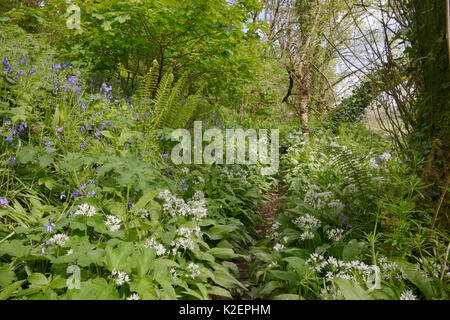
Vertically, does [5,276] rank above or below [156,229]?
below

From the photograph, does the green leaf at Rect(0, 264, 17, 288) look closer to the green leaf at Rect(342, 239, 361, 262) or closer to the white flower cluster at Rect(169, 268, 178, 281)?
the white flower cluster at Rect(169, 268, 178, 281)

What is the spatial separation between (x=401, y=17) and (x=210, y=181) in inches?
95.4

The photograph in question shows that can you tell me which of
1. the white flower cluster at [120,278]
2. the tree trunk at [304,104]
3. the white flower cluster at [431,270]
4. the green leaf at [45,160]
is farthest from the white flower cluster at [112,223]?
the tree trunk at [304,104]

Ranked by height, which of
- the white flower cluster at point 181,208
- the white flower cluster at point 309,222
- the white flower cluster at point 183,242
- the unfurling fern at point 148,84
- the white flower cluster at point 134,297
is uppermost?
the unfurling fern at point 148,84

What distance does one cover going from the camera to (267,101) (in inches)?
416

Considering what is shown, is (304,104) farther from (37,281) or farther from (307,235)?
(37,281)

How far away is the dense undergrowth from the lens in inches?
59.7

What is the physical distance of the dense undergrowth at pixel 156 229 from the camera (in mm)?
1518

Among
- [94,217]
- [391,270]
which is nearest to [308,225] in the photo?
[391,270]

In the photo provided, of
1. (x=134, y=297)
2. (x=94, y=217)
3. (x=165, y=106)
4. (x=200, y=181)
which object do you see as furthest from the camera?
(x=165, y=106)

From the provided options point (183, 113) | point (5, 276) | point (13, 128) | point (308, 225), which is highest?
point (183, 113)

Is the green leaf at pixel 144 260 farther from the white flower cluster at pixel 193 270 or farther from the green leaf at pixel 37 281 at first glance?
the green leaf at pixel 37 281

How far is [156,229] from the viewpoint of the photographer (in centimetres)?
209
